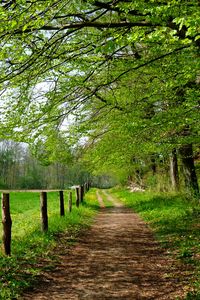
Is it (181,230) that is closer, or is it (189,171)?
(181,230)

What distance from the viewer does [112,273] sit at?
24.5 ft

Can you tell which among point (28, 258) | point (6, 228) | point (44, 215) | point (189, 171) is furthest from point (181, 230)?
point (189, 171)

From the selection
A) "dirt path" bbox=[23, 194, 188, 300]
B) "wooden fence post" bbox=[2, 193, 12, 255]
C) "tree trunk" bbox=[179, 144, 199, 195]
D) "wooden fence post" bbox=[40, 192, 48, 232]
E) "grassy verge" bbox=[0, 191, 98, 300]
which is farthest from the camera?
"tree trunk" bbox=[179, 144, 199, 195]

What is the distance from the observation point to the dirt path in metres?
6.18

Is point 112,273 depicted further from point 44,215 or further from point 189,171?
point 189,171

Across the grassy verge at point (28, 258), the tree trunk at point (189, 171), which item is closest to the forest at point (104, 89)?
the grassy verge at point (28, 258)

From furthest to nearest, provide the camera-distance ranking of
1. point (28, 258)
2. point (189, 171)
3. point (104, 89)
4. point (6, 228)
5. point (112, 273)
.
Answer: point (189, 171) → point (104, 89) → point (6, 228) → point (28, 258) → point (112, 273)

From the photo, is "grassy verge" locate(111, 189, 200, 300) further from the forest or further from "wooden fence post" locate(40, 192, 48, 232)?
"wooden fence post" locate(40, 192, 48, 232)

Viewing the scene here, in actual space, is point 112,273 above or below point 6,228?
below

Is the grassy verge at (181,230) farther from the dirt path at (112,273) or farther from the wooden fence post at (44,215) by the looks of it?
the wooden fence post at (44,215)

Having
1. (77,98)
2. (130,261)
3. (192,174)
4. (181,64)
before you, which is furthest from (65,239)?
(192,174)

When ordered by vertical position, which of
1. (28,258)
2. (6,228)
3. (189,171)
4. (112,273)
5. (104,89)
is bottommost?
(112,273)

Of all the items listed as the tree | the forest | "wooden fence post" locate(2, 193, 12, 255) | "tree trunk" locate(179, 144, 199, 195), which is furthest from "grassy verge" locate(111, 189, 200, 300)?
"wooden fence post" locate(2, 193, 12, 255)

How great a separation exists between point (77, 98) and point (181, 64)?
2.84 meters
